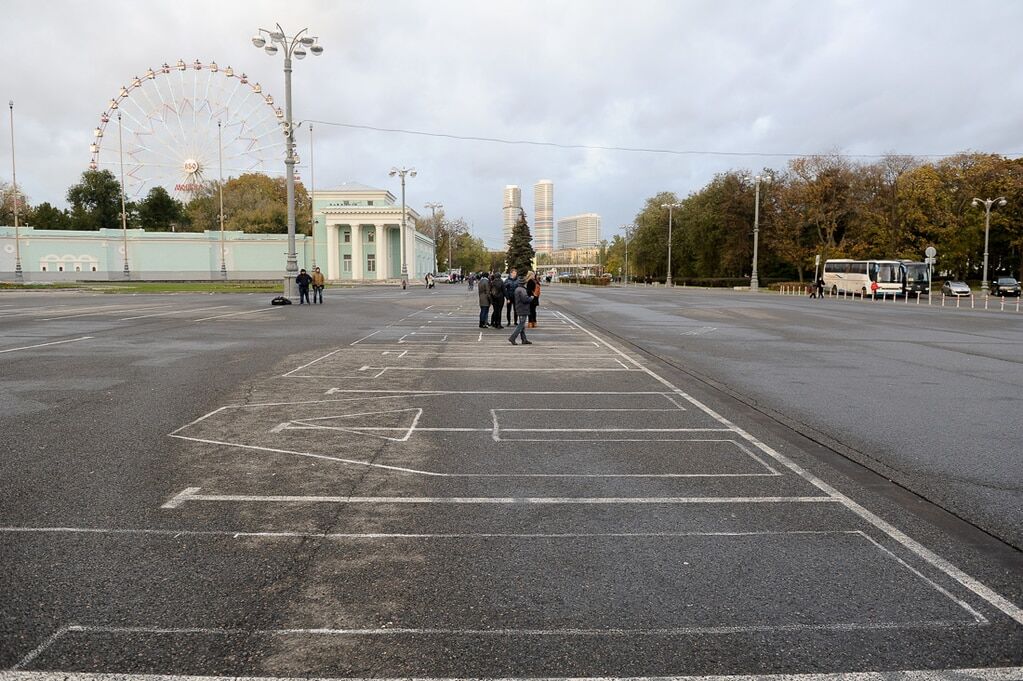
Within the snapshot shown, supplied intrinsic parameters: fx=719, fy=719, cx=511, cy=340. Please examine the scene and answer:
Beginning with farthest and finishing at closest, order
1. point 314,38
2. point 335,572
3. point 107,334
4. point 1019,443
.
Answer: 1. point 314,38
2. point 107,334
3. point 1019,443
4. point 335,572

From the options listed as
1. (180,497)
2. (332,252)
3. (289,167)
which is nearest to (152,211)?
(332,252)

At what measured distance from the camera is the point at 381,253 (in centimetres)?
10112

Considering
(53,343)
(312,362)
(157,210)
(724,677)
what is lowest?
(724,677)

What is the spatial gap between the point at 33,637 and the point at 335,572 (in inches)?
56.1

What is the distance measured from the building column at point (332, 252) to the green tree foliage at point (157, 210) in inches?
1002

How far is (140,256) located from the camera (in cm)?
8506

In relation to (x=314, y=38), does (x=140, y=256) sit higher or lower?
lower

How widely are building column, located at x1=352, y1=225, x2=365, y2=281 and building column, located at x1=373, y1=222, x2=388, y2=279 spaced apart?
2481mm

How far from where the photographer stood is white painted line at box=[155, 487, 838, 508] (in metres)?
5.37

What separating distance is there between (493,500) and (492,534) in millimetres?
741

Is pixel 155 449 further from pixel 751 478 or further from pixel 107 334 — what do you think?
pixel 107 334

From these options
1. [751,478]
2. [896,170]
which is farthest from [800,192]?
[751,478]

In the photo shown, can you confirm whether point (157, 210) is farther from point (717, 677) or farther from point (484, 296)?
point (717, 677)

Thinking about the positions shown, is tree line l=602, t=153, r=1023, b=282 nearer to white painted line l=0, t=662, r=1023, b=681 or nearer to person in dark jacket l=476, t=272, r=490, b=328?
person in dark jacket l=476, t=272, r=490, b=328
